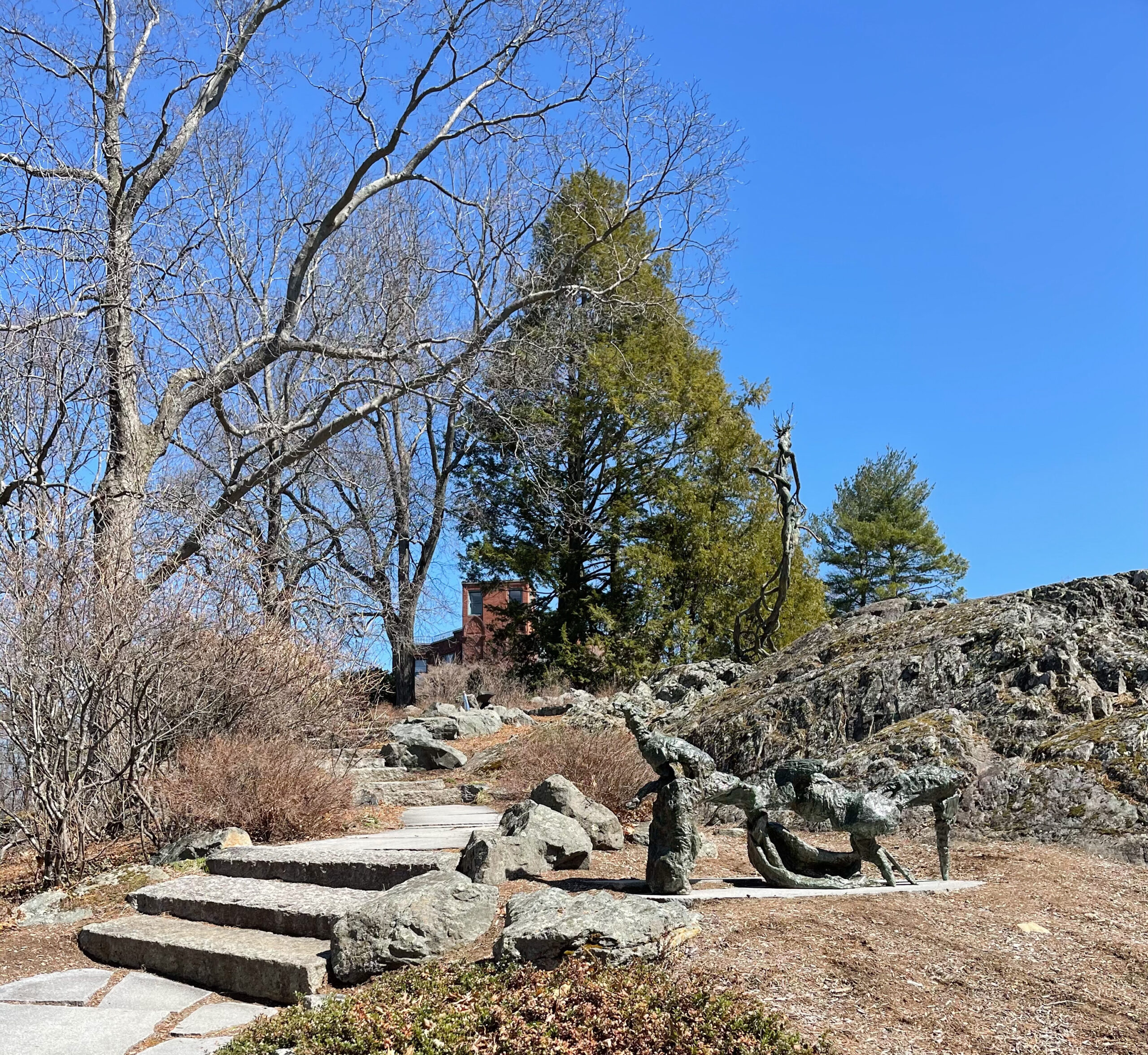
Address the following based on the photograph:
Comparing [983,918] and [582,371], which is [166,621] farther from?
[582,371]

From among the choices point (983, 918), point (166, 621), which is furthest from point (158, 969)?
point (983, 918)

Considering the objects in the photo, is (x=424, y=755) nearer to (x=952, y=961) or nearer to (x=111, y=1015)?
(x=111, y=1015)

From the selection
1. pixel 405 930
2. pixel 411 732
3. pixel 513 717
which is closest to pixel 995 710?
pixel 405 930

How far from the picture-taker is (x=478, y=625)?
106 feet

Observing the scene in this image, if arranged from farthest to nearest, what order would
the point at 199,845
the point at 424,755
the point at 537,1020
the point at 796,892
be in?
the point at 424,755 → the point at 199,845 → the point at 796,892 → the point at 537,1020

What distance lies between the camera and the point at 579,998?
3.83 metres

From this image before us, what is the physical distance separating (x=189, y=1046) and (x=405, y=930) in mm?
1022

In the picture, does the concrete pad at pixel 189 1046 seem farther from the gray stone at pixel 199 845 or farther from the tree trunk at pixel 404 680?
the tree trunk at pixel 404 680

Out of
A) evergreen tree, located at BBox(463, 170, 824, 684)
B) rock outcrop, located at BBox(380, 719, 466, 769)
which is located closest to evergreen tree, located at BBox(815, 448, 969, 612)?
evergreen tree, located at BBox(463, 170, 824, 684)

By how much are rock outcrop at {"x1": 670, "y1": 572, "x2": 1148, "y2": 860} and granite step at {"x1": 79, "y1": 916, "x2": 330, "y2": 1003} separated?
3.81m

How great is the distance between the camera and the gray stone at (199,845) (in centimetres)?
721

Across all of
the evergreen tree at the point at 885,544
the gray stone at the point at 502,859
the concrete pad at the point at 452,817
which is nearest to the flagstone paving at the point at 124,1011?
the gray stone at the point at 502,859

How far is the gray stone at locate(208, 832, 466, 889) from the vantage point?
596 cm

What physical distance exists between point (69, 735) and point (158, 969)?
2.03m
